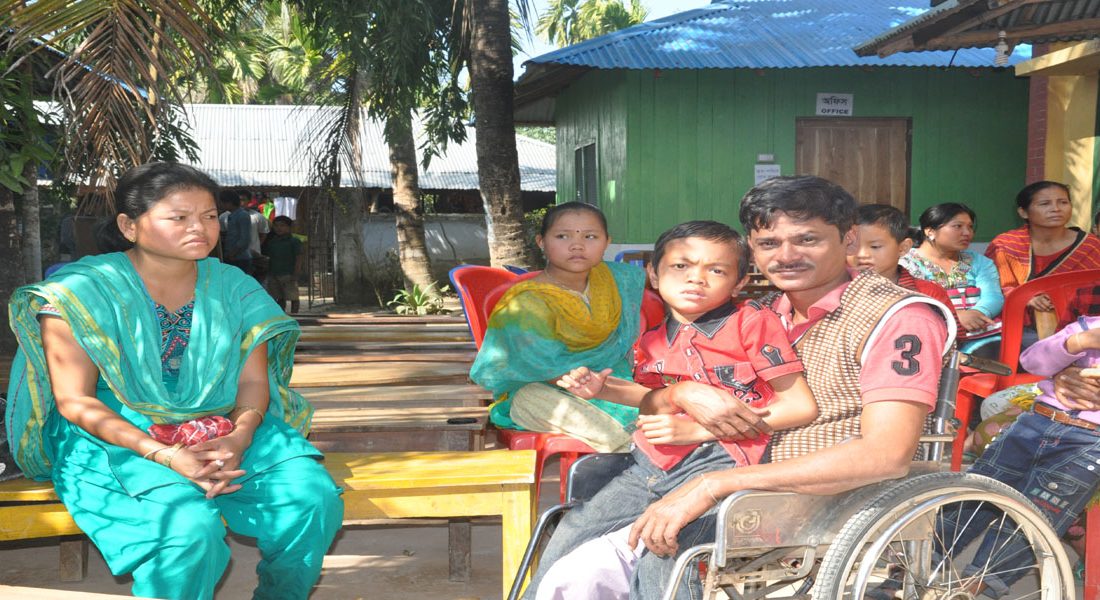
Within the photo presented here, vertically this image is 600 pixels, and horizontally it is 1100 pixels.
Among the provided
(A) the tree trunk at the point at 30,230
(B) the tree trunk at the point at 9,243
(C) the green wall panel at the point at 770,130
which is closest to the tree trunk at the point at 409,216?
(C) the green wall panel at the point at 770,130

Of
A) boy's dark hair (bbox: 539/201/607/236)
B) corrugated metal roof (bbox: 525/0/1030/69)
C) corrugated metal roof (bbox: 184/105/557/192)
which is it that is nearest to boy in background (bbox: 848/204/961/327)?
boy's dark hair (bbox: 539/201/607/236)

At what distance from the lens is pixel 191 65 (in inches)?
180

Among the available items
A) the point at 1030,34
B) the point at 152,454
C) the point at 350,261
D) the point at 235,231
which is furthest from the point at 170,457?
the point at 350,261

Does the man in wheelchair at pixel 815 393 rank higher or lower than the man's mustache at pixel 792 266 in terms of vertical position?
lower

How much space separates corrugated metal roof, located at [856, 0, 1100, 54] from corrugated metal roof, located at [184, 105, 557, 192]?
15.2 metres

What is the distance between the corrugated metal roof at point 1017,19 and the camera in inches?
258

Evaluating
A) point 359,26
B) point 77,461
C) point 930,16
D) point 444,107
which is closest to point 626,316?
point 77,461

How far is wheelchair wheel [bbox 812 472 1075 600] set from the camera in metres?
2.25

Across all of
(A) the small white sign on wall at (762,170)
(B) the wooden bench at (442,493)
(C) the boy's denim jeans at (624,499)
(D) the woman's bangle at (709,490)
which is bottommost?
(B) the wooden bench at (442,493)

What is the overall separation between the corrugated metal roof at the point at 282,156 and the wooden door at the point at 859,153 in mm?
10998

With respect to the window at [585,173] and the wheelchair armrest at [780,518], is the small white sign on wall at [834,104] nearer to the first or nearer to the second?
the window at [585,173]

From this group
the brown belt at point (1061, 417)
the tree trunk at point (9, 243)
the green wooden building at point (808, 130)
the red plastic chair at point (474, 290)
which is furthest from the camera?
the green wooden building at point (808, 130)

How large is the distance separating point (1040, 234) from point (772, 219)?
369cm

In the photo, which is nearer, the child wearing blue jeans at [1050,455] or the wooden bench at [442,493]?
the child wearing blue jeans at [1050,455]
